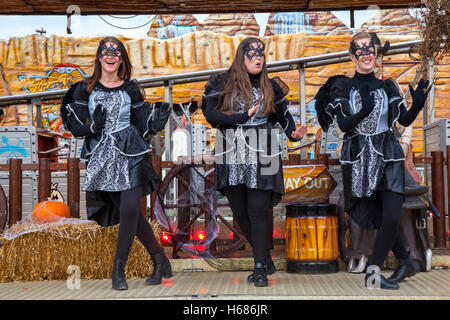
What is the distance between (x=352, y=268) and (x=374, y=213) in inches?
26.7

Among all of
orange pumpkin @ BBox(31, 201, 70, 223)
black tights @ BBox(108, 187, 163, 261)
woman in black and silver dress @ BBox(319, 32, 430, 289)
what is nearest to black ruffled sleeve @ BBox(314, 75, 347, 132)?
woman in black and silver dress @ BBox(319, 32, 430, 289)

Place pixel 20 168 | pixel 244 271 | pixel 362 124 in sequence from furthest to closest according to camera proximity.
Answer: pixel 20 168 < pixel 244 271 < pixel 362 124

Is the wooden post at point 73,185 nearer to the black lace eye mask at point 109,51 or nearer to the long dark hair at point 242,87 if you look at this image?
the black lace eye mask at point 109,51

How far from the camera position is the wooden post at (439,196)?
4.08 meters

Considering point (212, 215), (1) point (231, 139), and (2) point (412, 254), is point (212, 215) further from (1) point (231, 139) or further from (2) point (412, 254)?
(2) point (412, 254)

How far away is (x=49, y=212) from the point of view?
3723 mm

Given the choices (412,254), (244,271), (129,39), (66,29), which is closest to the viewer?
(412,254)

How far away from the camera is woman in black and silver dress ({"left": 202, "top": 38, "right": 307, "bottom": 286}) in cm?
309

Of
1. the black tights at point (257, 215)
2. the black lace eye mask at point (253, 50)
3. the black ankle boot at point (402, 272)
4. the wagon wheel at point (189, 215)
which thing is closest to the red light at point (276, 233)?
the wagon wheel at point (189, 215)

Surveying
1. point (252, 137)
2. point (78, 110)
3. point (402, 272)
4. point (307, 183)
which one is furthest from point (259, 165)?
point (78, 110)

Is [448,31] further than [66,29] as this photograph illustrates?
No

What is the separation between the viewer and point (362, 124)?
3018mm

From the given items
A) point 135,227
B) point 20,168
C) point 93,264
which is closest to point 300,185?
point 135,227

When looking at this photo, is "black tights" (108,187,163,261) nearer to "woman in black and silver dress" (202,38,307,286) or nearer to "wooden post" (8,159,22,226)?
"woman in black and silver dress" (202,38,307,286)
